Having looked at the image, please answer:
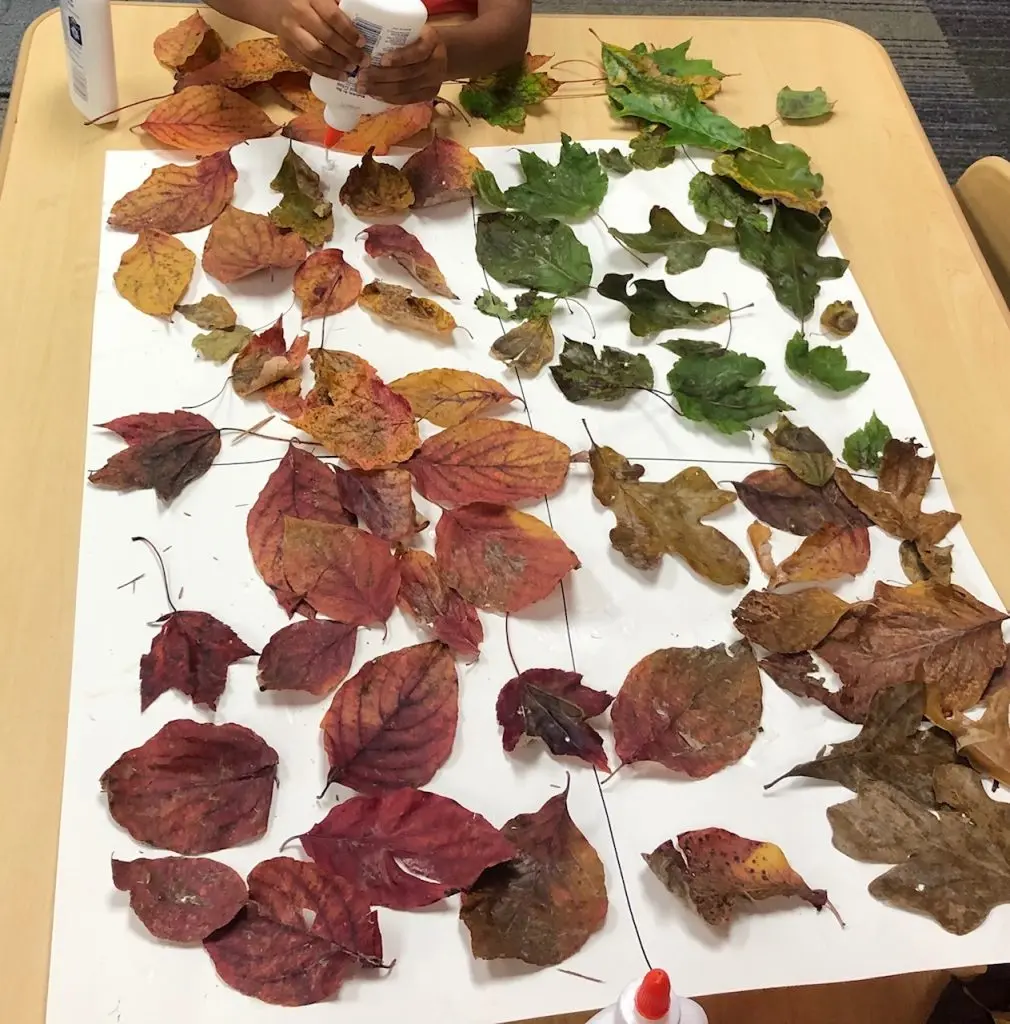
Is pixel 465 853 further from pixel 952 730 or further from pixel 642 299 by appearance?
pixel 642 299

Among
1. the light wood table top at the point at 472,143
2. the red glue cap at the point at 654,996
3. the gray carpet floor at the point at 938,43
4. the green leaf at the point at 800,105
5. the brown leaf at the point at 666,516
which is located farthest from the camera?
the gray carpet floor at the point at 938,43

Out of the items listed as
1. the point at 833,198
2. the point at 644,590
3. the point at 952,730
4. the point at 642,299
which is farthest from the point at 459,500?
the point at 833,198

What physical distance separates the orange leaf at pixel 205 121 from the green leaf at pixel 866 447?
1.75 feet

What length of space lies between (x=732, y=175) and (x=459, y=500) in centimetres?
41

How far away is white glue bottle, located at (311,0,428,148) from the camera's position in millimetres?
730

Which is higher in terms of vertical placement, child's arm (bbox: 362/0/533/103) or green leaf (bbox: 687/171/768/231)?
child's arm (bbox: 362/0/533/103)

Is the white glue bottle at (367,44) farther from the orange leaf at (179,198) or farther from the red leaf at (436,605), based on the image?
the red leaf at (436,605)

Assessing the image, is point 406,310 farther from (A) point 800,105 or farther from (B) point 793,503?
(A) point 800,105

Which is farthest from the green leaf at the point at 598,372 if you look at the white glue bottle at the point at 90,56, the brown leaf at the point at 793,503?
the white glue bottle at the point at 90,56

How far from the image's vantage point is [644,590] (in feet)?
2.14

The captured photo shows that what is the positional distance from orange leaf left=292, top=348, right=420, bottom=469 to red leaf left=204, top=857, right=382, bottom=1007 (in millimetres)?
266

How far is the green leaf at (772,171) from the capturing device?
0.85 m

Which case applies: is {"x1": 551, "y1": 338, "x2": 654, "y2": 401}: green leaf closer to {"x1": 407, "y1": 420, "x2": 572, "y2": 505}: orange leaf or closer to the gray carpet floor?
{"x1": 407, "y1": 420, "x2": 572, "y2": 505}: orange leaf

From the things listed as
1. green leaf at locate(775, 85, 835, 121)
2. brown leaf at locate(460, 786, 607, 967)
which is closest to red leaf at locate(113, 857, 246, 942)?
brown leaf at locate(460, 786, 607, 967)
